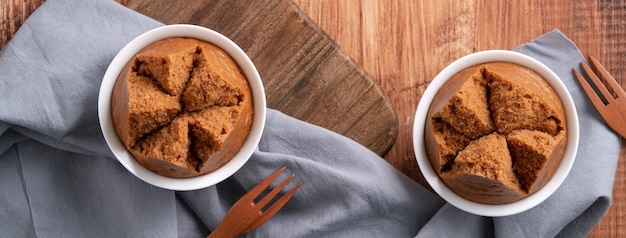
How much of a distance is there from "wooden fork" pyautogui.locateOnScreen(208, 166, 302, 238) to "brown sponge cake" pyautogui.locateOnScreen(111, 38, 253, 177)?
197 millimetres

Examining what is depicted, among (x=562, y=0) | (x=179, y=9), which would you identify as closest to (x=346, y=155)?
(x=179, y=9)

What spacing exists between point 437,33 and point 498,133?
1.41ft

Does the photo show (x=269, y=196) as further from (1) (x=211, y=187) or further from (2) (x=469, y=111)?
(2) (x=469, y=111)

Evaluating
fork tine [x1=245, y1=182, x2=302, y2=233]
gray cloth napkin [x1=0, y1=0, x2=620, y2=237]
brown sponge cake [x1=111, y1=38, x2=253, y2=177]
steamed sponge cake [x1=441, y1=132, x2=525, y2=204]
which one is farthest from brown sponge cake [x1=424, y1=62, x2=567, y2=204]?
brown sponge cake [x1=111, y1=38, x2=253, y2=177]

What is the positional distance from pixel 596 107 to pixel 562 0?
342mm

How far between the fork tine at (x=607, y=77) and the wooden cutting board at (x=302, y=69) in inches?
24.0

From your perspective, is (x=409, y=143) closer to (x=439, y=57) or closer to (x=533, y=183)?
(x=439, y=57)

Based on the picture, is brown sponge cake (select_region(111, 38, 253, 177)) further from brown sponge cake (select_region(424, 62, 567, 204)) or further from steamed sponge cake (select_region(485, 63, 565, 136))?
steamed sponge cake (select_region(485, 63, 565, 136))

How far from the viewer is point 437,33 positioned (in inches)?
87.4

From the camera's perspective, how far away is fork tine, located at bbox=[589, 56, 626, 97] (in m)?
2.16

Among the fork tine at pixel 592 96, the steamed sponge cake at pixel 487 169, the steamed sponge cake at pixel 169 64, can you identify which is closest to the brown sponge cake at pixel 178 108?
the steamed sponge cake at pixel 169 64

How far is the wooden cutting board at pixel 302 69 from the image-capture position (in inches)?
85.4

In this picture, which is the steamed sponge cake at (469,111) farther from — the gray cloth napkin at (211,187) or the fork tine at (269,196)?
the fork tine at (269,196)

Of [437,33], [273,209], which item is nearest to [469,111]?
[437,33]
